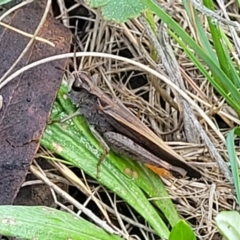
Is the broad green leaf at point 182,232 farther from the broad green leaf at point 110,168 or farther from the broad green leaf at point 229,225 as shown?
the broad green leaf at point 110,168

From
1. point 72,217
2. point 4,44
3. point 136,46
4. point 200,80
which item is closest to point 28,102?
point 4,44

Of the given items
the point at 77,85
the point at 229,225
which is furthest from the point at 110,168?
the point at 229,225

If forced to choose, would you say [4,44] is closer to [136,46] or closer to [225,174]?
[136,46]

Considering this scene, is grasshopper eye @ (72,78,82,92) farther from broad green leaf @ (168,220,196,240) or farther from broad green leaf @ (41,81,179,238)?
broad green leaf @ (168,220,196,240)

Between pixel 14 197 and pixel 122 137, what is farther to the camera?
pixel 122 137

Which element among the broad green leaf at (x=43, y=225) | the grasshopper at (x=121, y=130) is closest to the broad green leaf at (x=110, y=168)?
the grasshopper at (x=121, y=130)

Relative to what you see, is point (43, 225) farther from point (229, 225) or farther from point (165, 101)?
point (165, 101)
